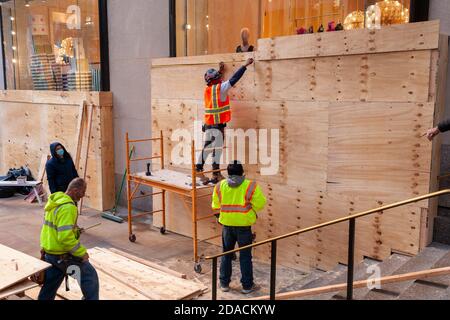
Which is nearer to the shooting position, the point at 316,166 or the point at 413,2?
the point at 413,2

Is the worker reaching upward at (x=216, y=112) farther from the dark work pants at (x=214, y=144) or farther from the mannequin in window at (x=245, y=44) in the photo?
the mannequin in window at (x=245, y=44)

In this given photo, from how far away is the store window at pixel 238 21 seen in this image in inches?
347

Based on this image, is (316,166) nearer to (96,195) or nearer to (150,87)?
(150,87)

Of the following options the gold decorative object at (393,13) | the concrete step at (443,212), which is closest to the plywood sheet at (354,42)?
the gold decorative object at (393,13)

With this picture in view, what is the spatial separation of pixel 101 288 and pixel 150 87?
524cm

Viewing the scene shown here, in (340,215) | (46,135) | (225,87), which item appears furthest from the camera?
(46,135)

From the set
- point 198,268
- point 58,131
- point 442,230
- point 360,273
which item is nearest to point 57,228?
point 198,268

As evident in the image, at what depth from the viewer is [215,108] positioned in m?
7.84

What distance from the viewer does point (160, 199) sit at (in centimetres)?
996

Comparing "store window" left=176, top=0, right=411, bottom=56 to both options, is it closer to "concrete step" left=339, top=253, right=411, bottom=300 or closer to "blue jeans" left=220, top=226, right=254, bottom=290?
"blue jeans" left=220, top=226, right=254, bottom=290

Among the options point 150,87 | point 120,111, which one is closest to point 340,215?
point 150,87

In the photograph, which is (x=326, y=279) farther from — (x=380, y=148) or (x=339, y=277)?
(x=380, y=148)

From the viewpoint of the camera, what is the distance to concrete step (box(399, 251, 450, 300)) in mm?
4793
